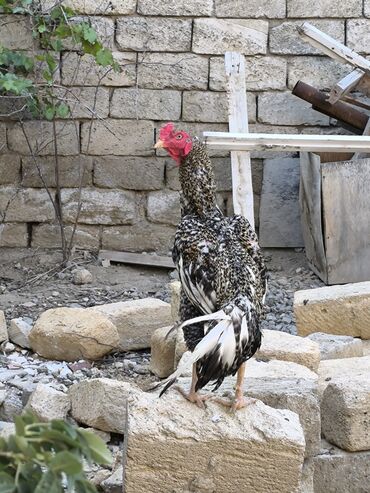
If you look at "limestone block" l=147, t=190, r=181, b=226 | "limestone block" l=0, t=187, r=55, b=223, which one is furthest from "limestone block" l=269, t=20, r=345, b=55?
"limestone block" l=0, t=187, r=55, b=223

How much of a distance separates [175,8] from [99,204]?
1.81m

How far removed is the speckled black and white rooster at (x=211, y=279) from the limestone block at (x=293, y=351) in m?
0.83

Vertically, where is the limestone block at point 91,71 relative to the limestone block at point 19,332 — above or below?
above

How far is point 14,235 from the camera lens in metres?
9.02

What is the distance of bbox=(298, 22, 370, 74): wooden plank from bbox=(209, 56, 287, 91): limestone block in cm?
69

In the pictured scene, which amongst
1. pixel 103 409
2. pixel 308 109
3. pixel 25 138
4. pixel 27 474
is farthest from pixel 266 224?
pixel 27 474

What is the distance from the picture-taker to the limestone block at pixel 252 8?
8.76 meters

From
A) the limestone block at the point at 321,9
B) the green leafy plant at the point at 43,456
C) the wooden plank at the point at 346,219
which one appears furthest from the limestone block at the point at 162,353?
the limestone block at the point at 321,9

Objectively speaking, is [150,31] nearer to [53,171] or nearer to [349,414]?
[53,171]

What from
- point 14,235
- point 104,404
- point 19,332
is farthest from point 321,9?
point 104,404

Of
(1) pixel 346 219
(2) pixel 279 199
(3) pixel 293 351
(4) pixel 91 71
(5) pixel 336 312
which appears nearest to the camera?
(3) pixel 293 351

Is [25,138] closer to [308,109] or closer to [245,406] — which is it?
[308,109]

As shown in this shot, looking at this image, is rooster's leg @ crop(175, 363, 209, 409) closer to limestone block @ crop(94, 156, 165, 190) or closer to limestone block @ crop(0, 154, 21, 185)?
limestone block @ crop(94, 156, 165, 190)

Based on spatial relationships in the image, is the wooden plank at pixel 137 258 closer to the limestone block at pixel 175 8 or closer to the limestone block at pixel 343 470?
the limestone block at pixel 175 8
